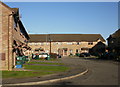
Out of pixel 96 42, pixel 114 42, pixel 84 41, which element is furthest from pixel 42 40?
pixel 114 42

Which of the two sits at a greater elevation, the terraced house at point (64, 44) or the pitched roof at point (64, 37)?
the pitched roof at point (64, 37)

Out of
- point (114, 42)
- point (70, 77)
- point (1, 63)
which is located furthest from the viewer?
point (114, 42)

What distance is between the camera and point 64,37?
219ft

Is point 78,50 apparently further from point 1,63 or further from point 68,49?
point 1,63

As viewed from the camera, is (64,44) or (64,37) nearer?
(64,44)

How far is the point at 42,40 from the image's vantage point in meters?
65.2

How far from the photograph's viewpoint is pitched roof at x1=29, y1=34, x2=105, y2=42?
64.9 m

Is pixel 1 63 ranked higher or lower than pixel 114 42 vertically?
lower

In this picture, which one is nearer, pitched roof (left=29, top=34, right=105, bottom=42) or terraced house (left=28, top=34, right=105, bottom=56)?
terraced house (left=28, top=34, right=105, bottom=56)

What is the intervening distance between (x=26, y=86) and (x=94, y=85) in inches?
149

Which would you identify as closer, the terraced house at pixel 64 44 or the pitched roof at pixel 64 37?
the terraced house at pixel 64 44

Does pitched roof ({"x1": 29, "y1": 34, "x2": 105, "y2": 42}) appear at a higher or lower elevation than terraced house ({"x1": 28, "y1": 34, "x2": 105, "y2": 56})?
higher

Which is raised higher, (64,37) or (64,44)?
(64,37)

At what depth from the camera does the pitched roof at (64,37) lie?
213ft
